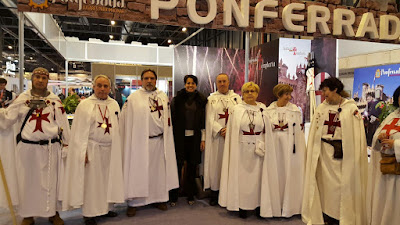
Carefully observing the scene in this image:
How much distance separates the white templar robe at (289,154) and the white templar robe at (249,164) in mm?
106

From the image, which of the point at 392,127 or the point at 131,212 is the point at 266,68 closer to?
the point at 392,127

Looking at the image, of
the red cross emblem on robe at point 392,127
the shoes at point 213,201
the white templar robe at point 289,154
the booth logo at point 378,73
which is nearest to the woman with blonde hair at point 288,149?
the white templar robe at point 289,154

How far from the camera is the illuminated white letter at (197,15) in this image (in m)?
4.44

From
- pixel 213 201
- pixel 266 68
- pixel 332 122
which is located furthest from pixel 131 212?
pixel 266 68

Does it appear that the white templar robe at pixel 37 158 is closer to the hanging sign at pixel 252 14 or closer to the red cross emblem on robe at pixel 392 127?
the hanging sign at pixel 252 14

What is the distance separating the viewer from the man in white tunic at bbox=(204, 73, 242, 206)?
14.8 feet

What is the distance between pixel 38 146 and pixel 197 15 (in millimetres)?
2597

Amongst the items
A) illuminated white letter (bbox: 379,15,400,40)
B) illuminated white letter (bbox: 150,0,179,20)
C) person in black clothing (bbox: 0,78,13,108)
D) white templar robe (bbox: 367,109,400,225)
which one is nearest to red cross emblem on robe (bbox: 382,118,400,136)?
white templar robe (bbox: 367,109,400,225)

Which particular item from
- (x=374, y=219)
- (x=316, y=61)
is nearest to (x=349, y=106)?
(x=374, y=219)

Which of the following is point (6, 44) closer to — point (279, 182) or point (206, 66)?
point (279, 182)

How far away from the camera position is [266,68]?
6.71m

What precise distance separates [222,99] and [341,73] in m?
3.32

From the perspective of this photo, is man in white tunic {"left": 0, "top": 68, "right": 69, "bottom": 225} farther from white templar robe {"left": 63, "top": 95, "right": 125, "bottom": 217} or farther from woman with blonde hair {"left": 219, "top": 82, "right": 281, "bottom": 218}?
woman with blonde hair {"left": 219, "top": 82, "right": 281, "bottom": 218}

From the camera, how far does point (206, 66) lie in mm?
7938
